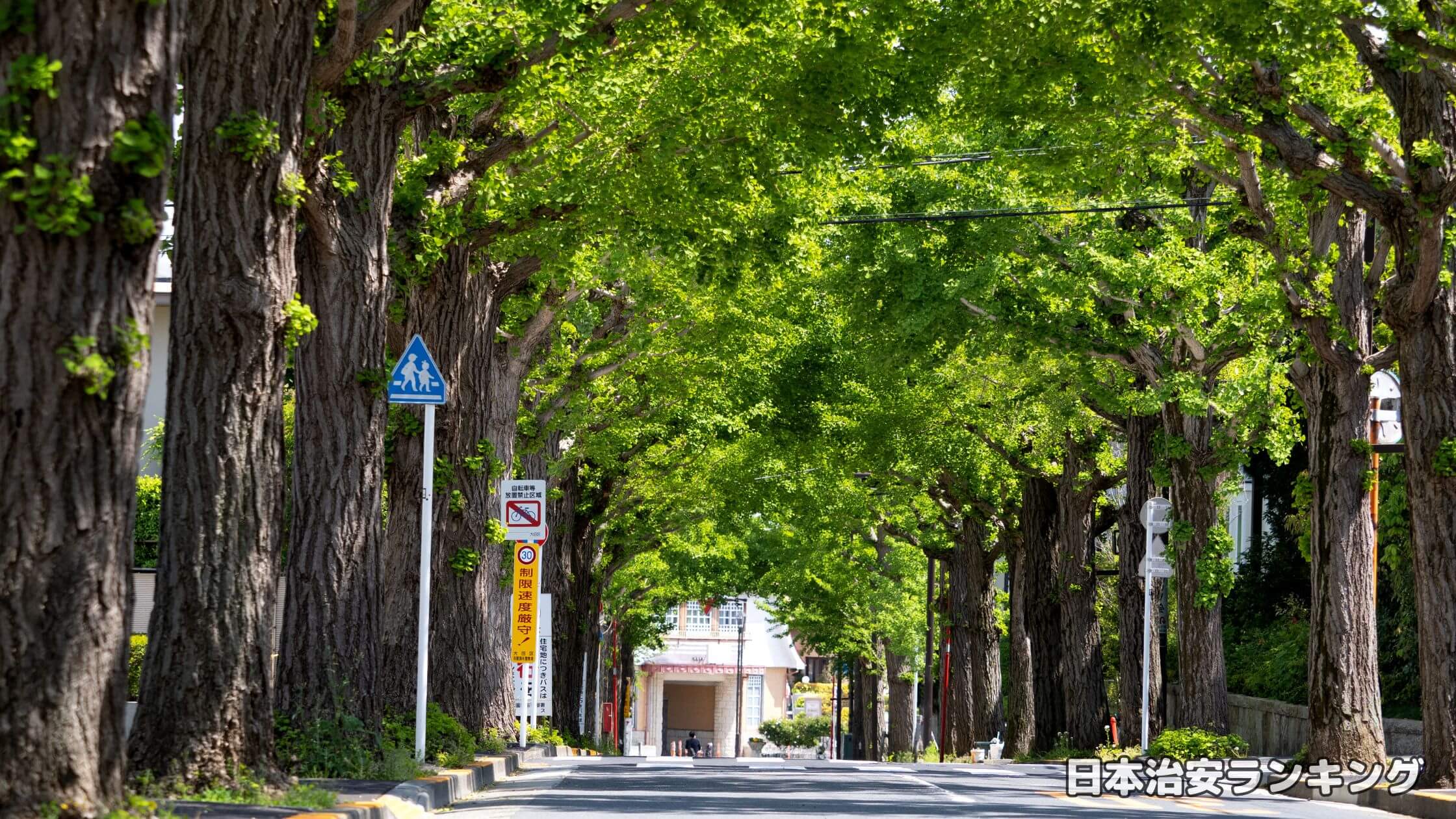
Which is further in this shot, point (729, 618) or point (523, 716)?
point (729, 618)

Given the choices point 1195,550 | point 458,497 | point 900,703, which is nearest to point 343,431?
point 458,497

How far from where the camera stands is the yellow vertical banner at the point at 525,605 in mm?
26750

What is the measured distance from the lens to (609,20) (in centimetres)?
1600

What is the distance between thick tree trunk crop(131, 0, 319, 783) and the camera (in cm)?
1135

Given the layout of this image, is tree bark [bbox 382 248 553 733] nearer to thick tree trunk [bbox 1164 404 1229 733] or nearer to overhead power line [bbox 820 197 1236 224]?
overhead power line [bbox 820 197 1236 224]

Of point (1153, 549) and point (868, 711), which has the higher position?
point (1153, 549)

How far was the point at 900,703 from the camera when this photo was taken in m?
57.1

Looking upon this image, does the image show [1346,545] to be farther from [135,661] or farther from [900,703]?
[900,703]

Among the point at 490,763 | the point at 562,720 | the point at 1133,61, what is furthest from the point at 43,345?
the point at 562,720

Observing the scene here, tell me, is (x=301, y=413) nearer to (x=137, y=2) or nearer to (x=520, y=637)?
(x=137, y=2)

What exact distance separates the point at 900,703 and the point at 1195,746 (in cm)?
3406

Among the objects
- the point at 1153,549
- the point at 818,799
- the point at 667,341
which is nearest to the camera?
the point at 818,799

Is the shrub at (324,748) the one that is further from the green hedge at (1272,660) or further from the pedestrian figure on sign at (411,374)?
the green hedge at (1272,660)

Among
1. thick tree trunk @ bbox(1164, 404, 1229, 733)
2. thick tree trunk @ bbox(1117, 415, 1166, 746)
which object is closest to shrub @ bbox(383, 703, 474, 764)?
thick tree trunk @ bbox(1164, 404, 1229, 733)
